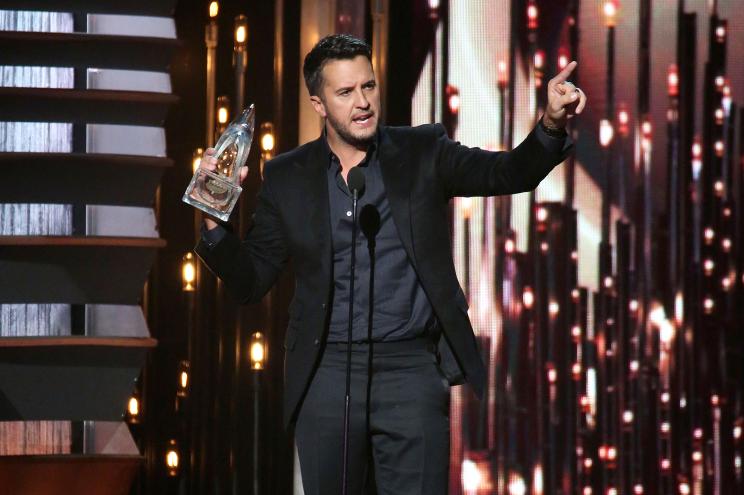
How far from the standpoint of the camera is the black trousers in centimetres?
235

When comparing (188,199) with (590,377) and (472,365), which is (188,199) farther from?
(590,377)

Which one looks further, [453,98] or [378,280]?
[453,98]

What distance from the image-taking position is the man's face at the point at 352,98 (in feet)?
7.87

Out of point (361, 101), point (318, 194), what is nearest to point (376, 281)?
point (318, 194)

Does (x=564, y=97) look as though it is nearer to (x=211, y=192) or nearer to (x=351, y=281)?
(x=351, y=281)

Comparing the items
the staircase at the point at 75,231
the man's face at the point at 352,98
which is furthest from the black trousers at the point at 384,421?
the staircase at the point at 75,231

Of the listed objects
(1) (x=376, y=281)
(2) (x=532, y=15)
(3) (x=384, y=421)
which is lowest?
(3) (x=384, y=421)

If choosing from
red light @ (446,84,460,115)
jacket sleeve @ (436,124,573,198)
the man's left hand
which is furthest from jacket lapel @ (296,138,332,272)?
red light @ (446,84,460,115)

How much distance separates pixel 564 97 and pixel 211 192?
670 mm

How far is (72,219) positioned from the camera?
4117 millimetres

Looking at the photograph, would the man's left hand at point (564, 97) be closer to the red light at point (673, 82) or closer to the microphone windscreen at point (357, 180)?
the microphone windscreen at point (357, 180)

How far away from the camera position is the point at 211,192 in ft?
7.75

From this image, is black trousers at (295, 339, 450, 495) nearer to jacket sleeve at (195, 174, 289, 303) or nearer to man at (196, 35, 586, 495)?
man at (196, 35, 586, 495)

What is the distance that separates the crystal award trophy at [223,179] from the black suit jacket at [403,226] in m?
0.08
